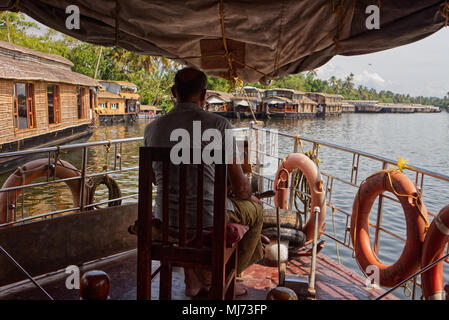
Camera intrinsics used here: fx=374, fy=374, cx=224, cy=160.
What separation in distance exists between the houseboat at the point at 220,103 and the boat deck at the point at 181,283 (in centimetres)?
3211

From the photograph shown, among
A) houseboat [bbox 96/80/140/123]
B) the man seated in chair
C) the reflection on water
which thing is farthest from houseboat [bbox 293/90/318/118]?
the man seated in chair

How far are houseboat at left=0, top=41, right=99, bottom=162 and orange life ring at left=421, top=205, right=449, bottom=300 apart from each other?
1123 cm

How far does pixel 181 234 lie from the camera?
1.79 m

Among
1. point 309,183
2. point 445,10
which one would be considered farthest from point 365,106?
point 445,10

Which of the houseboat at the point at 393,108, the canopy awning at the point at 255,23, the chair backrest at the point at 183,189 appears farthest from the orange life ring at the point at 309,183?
the houseboat at the point at 393,108

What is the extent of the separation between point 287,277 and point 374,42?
62.2 inches

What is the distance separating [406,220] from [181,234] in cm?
193

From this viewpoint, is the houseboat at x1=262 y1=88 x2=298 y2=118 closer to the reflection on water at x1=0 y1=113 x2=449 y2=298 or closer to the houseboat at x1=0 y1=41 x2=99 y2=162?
the reflection on water at x1=0 y1=113 x2=449 y2=298

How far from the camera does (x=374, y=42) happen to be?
6.28 feet

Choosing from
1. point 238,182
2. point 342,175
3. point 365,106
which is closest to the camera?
point 238,182

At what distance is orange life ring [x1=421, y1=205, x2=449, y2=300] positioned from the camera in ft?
7.91

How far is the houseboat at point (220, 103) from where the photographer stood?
3672 centimetres

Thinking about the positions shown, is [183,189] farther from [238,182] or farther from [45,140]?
[45,140]
